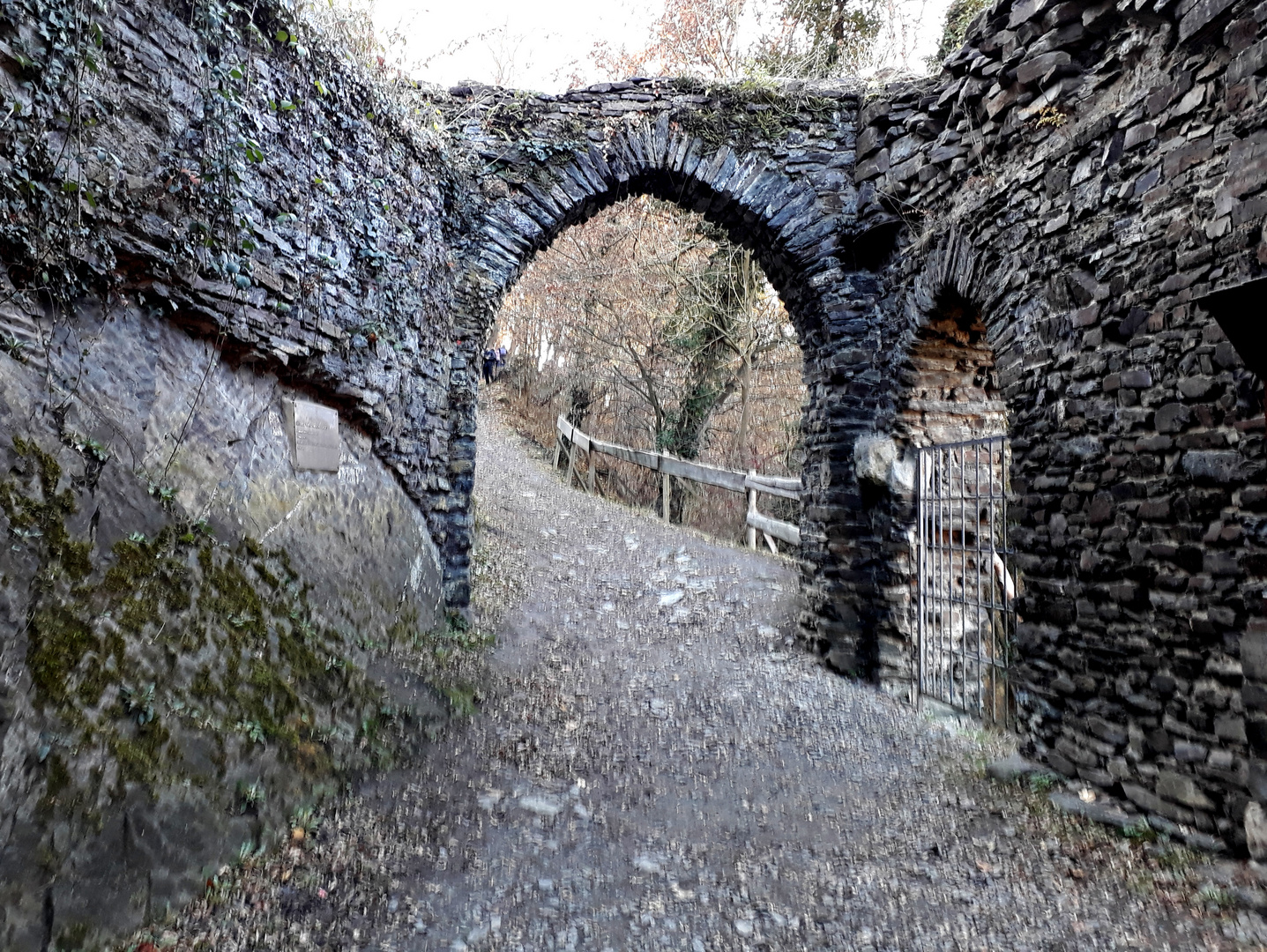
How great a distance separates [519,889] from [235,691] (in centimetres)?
126

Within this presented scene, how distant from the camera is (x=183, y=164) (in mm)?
3000

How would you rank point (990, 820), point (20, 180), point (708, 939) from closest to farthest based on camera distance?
point (20, 180), point (708, 939), point (990, 820)

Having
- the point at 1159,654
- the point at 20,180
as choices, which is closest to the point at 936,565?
the point at 1159,654

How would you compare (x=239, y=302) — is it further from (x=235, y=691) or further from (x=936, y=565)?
(x=936, y=565)

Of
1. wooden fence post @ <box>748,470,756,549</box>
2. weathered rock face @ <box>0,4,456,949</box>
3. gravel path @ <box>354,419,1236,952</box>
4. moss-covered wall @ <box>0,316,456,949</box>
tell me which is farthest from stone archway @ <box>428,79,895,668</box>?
wooden fence post @ <box>748,470,756,549</box>

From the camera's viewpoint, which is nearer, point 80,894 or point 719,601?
point 80,894

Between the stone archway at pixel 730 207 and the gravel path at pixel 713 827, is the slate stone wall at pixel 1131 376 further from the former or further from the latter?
the stone archway at pixel 730 207

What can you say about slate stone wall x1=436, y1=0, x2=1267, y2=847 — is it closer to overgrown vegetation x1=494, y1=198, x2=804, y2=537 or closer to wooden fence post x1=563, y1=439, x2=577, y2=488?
overgrown vegetation x1=494, y1=198, x2=804, y2=537

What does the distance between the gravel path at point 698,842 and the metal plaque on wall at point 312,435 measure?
156cm

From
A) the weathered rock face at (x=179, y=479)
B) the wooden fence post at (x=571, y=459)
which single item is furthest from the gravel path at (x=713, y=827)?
the wooden fence post at (x=571, y=459)

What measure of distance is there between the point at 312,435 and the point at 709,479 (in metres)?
7.03

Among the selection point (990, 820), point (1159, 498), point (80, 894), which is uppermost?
point (1159, 498)

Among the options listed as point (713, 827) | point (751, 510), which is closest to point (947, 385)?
point (713, 827)

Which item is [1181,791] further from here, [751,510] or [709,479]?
[709,479]
